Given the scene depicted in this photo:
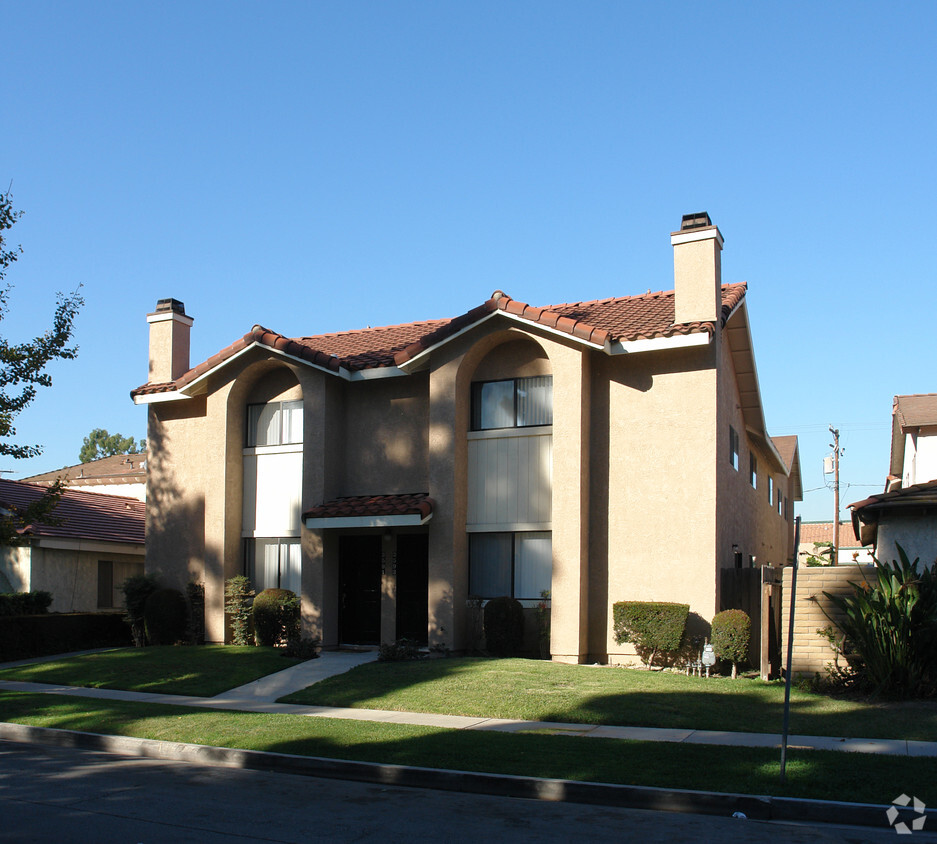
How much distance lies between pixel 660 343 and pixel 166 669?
10.9m

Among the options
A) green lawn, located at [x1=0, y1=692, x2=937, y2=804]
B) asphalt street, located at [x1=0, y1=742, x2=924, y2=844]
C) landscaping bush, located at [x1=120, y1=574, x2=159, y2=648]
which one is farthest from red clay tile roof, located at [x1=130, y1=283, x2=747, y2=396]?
asphalt street, located at [x1=0, y1=742, x2=924, y2=844]

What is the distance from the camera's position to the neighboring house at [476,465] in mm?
17781

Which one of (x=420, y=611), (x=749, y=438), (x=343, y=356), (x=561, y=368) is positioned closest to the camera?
(x=561, y=368)

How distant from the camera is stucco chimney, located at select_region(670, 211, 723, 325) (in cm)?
1806

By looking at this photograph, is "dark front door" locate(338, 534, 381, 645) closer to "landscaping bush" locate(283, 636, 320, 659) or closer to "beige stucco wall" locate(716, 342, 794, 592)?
"landscaping bush" locate(283, 636, 320, 659)

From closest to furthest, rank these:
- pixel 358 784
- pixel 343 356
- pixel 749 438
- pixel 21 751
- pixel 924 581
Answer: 1. pixel 358 784
2. pixel 21 751
3. pixel 924 581
4. pixel 343 356
5. pixel 749 438

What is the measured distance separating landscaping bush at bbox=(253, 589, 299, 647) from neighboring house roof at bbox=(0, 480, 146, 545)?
302 inches

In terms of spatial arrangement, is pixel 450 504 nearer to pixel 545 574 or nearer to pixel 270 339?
pixel 545 574

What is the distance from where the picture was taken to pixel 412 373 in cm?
2019

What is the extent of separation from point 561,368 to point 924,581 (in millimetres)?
7388

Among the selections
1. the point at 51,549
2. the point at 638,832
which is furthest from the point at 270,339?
the point at 638,832

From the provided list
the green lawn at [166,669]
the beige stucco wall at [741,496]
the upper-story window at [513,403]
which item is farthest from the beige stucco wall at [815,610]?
the green lawn at [166,669]

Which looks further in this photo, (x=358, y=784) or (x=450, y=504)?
(x=450, y=504)

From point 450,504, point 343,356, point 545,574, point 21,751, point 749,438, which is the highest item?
point 343,356
